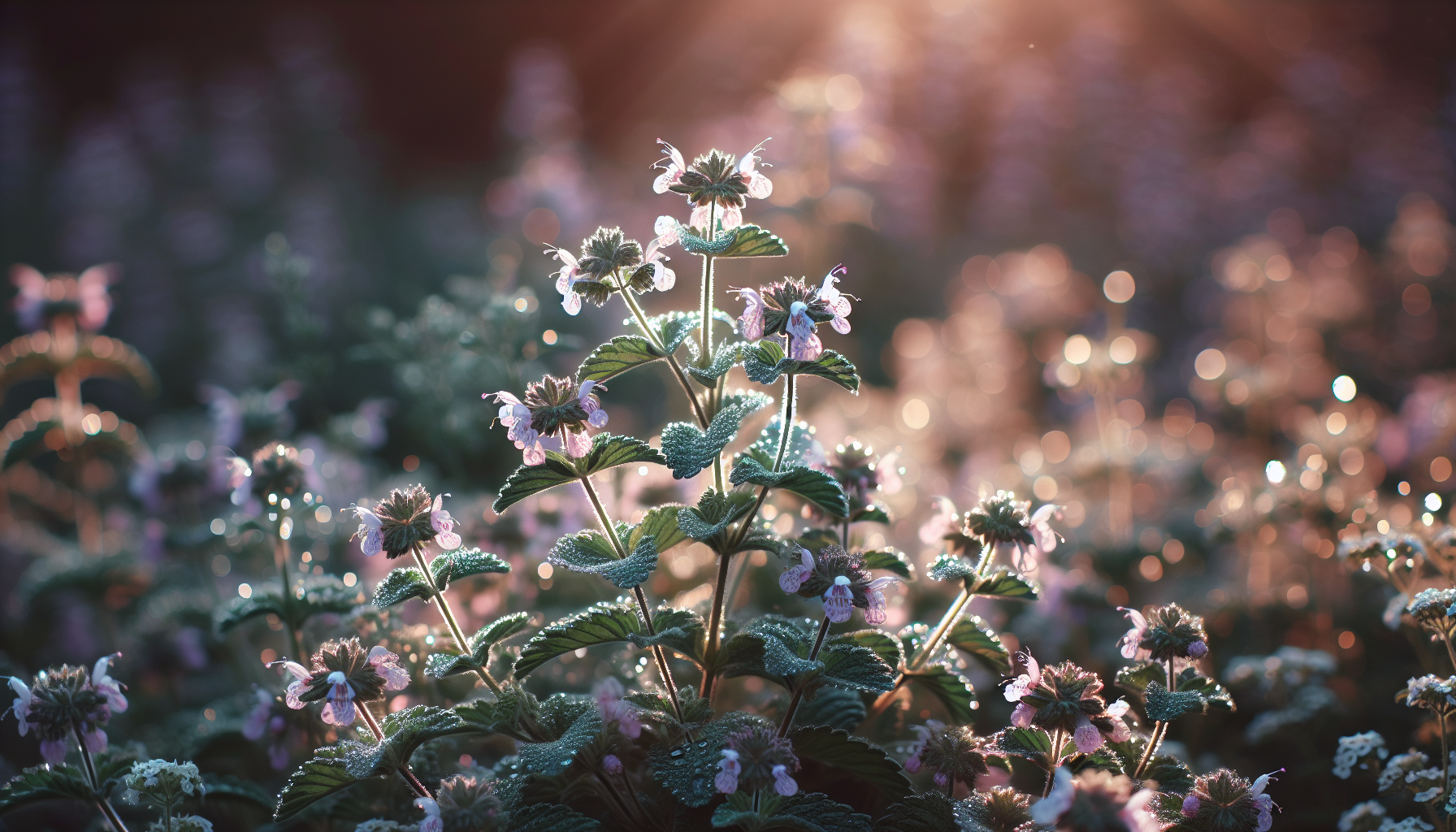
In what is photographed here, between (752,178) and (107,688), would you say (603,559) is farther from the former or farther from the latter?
(107,688)

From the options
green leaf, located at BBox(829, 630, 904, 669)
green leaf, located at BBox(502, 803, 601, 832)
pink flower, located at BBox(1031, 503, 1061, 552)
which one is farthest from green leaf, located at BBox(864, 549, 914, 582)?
green leaf, located at BBox(502, 803, 601, 832)

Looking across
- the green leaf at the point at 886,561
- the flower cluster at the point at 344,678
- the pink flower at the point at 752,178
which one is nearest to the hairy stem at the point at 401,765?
the flower cluster at the point at 344,678

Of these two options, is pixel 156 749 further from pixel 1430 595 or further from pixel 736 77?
pixel 736 77

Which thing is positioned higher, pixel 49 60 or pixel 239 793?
pixel 49 60

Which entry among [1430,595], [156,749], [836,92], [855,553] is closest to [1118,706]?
[855,553]

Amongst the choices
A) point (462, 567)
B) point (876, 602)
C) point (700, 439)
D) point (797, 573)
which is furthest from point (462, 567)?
point (876, 602)

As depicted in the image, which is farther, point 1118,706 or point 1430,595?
point 1430,595

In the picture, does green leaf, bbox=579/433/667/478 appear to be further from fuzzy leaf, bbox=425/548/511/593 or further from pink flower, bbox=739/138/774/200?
pink flower, bbox=739/138/774/200
